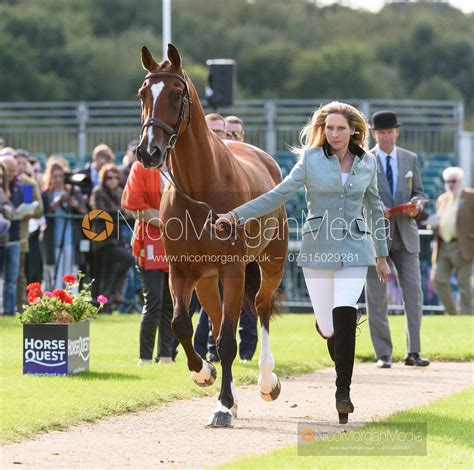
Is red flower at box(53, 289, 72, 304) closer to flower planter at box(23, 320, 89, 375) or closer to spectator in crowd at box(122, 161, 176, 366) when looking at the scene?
flower planter at box(23, 320, 89, 375)

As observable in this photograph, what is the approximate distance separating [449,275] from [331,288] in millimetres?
8841

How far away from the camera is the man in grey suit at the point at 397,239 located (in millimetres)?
10820

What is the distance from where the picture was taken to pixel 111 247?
1526cm

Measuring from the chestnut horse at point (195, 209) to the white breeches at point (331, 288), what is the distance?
1.81 ft

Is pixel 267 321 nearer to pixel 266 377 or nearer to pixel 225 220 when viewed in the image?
pixel 266 377

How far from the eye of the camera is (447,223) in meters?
16.2

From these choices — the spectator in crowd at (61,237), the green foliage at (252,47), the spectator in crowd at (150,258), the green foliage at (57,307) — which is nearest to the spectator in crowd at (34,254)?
the spectator in crowd at (61,237)

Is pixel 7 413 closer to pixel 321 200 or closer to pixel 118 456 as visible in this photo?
pixel 118 456

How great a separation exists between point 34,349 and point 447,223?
831 centimetres

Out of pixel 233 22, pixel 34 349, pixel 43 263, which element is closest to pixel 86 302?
pixel 34 349

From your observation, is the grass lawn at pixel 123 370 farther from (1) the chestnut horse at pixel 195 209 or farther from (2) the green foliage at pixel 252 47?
(2) the green foliage at pixel 252 47

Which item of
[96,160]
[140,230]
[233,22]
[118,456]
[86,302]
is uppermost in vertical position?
[233,22]

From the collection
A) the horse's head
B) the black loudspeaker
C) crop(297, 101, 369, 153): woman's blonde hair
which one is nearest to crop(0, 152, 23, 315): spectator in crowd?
the black loudspeaker

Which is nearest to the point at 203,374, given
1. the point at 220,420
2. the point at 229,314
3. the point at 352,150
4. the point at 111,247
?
the point at 229,314
